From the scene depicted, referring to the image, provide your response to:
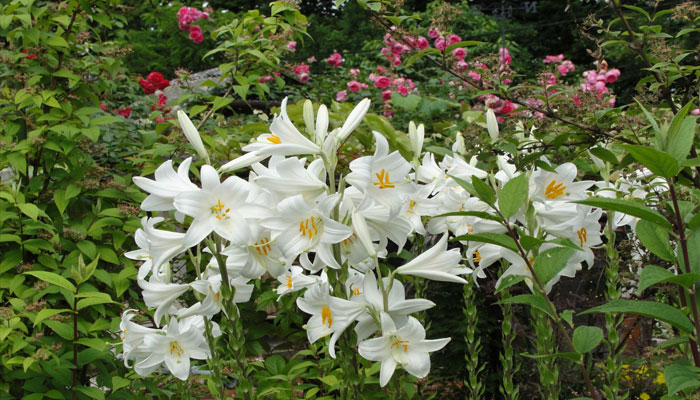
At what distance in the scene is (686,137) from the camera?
96 centimetres

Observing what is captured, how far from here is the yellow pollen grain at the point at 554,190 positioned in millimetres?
1678

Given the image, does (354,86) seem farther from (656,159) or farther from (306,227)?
(656,159)

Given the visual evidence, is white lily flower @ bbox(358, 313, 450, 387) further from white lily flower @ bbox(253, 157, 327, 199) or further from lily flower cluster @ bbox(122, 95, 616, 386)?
white lily flower @ bbox(253, 157, 327, 199)

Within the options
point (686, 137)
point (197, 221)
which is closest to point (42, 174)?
point (197, 221)

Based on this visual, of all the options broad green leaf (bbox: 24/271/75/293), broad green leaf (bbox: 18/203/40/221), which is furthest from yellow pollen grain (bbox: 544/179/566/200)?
broad green leaf (bbox: 18/203/40/221)

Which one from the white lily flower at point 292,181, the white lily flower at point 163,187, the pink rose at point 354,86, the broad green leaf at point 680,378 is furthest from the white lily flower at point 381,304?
the pink rose at point 354,86

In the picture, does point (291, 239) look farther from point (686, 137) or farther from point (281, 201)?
point (686, 137)

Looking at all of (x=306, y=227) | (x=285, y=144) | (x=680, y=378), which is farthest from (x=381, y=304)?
(x=680, y=378)

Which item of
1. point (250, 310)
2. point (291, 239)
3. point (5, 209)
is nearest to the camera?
point (291, 239)

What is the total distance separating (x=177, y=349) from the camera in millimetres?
1869

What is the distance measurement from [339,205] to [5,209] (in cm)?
196

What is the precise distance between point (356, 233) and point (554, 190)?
634 millimetres

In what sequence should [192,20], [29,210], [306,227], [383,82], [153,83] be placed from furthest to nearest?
[192,20], [153,83], [383,82], [29,210], [306,227]

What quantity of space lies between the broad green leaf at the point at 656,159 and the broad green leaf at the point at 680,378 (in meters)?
0.28
